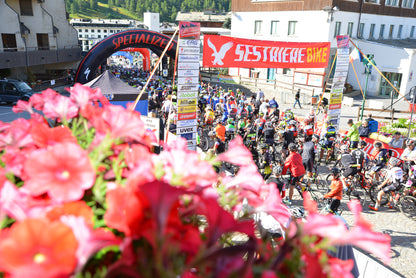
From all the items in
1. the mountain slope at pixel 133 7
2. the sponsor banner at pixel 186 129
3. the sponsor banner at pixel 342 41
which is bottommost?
the sponsor banner at pixel 186 129

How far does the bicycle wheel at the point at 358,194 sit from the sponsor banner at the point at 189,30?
20.1 ft

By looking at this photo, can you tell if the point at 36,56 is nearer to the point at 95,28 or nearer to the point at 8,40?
the point at 8,40

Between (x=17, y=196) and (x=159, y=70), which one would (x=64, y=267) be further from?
(x=159, y=70)

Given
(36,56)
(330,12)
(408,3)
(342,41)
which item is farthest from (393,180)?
(408,3)

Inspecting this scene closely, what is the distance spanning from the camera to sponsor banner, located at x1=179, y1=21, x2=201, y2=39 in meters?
7.60

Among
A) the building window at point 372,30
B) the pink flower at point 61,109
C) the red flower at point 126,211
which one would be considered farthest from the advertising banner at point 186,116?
the building window at point 372,30

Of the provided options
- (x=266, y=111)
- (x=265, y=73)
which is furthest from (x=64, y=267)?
(x=265, y=73)

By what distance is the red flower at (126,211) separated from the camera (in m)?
0.92

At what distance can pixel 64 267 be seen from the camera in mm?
795

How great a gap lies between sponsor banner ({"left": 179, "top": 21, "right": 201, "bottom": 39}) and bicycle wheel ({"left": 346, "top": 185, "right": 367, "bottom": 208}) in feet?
20.1

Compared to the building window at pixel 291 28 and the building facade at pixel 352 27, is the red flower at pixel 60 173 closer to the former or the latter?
the building facade at pixel 352 27

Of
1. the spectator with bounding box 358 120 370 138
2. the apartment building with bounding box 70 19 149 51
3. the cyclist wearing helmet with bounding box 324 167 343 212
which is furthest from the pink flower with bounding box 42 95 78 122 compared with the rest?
the apartment building with bounding box 70 19 149 51

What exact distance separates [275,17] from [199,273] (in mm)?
35159

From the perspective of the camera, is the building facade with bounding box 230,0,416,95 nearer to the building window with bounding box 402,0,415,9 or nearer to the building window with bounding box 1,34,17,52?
the building window with bounding box 402,0,415,9
